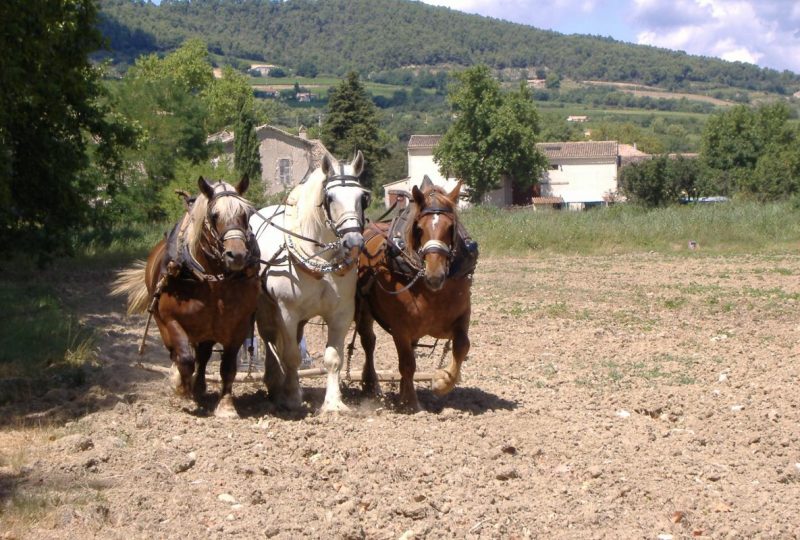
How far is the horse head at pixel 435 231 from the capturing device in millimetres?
7758

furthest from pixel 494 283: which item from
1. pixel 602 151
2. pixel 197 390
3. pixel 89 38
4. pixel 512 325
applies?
pixel 602 151

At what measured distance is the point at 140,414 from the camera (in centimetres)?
819

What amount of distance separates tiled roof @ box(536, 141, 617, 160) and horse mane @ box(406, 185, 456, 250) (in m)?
77.1

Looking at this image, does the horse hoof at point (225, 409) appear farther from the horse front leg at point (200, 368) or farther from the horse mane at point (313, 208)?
the horse mane at point (313, 208)

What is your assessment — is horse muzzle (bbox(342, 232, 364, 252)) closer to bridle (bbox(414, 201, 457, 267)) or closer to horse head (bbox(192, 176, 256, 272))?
bridle (bbox(414, 201, 457, 267))

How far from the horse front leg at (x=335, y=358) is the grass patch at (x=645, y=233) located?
923 inches

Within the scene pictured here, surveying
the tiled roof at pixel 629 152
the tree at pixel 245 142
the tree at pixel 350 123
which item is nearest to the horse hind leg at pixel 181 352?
the tree at pixel 245 142

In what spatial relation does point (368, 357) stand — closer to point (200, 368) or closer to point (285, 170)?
point (200, 368)

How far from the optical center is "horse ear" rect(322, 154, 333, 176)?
8.08 meters

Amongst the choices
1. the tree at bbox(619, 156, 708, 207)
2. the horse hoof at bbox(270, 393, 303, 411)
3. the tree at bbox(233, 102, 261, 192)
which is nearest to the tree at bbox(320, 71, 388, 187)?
the tree at bbox(233, 102, 261, 192)

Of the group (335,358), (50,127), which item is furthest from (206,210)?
(50,127)

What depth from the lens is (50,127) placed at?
18812mm

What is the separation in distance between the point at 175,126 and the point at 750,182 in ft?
149

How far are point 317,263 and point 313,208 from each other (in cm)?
49
